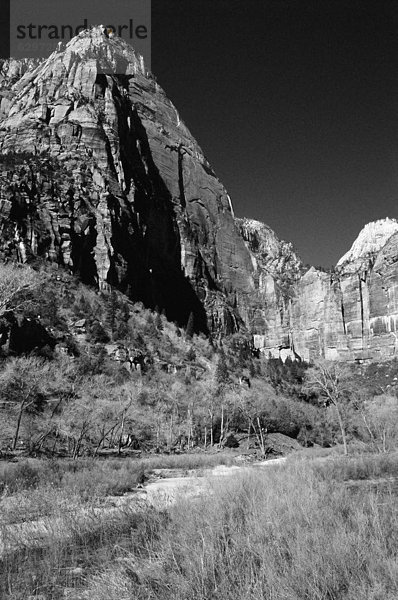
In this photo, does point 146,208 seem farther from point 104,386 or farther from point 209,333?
point 104,386

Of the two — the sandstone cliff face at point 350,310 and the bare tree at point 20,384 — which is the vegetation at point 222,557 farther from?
the sandstone cliff face at point 350,310

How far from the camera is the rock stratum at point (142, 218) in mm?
86688

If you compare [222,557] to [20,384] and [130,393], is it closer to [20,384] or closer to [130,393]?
[20,384]

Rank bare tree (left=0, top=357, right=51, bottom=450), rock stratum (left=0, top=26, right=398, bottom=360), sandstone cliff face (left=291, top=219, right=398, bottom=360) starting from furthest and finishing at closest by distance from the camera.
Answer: sandstone cliff face (left=291, top=219, right=398, bottom=360), rock stratum (left=0, top=26, right=398, bottom=360), bare tree (left=0, top=357, right=51, bottom=450)

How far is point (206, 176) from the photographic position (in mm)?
156375

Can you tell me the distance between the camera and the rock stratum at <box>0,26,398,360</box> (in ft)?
284

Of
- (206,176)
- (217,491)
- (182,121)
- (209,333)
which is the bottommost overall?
(217,491)

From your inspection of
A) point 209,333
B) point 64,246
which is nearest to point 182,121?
point 209,333

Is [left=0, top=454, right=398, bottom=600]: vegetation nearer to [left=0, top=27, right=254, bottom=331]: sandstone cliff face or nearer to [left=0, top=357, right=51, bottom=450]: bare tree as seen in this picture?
[left=0, top=357, right=51, bottom=450]: bare tree

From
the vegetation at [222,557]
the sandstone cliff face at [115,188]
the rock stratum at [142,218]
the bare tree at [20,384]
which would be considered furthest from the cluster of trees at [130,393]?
the vegetation at [222,557]

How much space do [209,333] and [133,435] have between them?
80088 millimetres

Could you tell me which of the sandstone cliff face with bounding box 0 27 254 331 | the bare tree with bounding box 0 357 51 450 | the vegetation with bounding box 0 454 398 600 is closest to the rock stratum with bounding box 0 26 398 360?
the sandstone cliff face with bounding box 0 27 254 331

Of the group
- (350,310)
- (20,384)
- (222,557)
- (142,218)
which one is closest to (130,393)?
(20,384)

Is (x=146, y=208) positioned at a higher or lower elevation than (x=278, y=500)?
higher
